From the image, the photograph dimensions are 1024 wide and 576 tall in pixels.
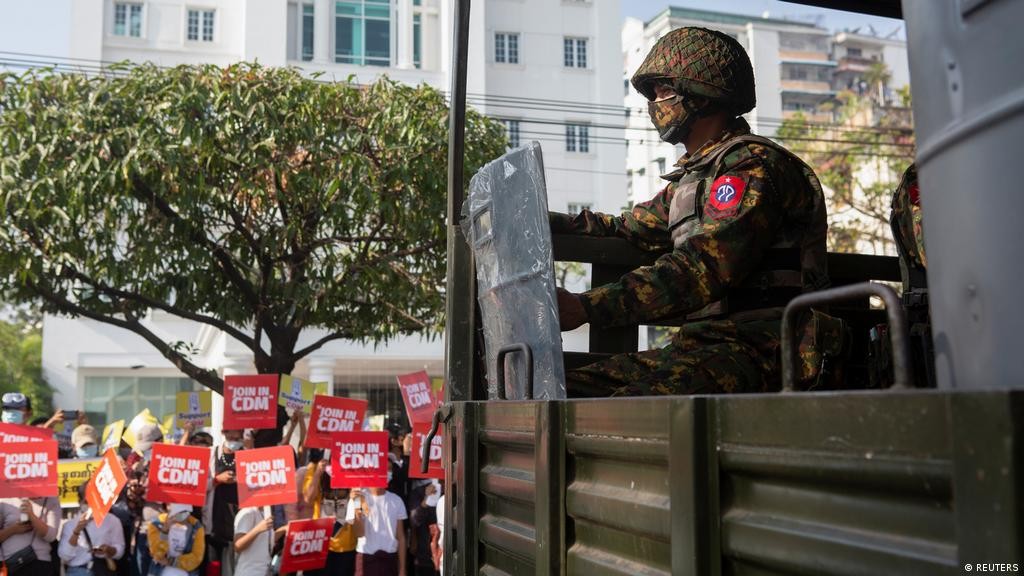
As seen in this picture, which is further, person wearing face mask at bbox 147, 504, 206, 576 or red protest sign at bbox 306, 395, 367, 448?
red protest sign at bbox 306, 395, 367, 448

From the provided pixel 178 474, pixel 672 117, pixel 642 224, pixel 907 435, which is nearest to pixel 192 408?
pixel 178 474

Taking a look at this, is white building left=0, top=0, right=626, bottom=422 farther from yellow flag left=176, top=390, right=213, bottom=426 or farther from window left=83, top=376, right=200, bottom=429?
yellow flag left=176, top=390, right=213, bottom=426

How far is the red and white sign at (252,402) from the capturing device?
1019cm

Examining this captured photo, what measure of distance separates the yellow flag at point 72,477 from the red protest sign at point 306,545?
1783mm

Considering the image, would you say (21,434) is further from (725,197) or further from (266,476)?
(725,197)

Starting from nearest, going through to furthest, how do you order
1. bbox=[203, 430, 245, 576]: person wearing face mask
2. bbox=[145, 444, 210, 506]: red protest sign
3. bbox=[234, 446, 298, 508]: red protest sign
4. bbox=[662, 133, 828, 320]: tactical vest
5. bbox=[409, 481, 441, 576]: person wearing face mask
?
bbox=[662, 133, 828, 320]: tactical vest
bbox=[145, 444, 210, 506]: red protest sign
bbox=[234, 446, 298, 508]: red protest sign
bbox=[203, 430, 245, 576]: person wearing face mask
bbox=[409, 481, 441, 576]: person wearing face mask

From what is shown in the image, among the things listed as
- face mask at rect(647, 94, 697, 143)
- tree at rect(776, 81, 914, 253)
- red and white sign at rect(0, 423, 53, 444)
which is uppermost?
tree at rect(776, 81, 914, 253)

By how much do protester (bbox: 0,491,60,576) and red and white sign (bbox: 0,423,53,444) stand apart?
0.58 meters

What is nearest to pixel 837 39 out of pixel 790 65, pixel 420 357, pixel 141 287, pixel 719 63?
pixel 790 65

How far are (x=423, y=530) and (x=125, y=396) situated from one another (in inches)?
964

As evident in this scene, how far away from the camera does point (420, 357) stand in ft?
93.7

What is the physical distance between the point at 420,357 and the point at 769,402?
89.6 feet

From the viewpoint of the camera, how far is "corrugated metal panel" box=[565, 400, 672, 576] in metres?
1.73

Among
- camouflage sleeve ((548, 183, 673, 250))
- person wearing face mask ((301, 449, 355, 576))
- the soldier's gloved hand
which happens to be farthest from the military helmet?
person wearing face mask ((301, 449, 355, 576))
